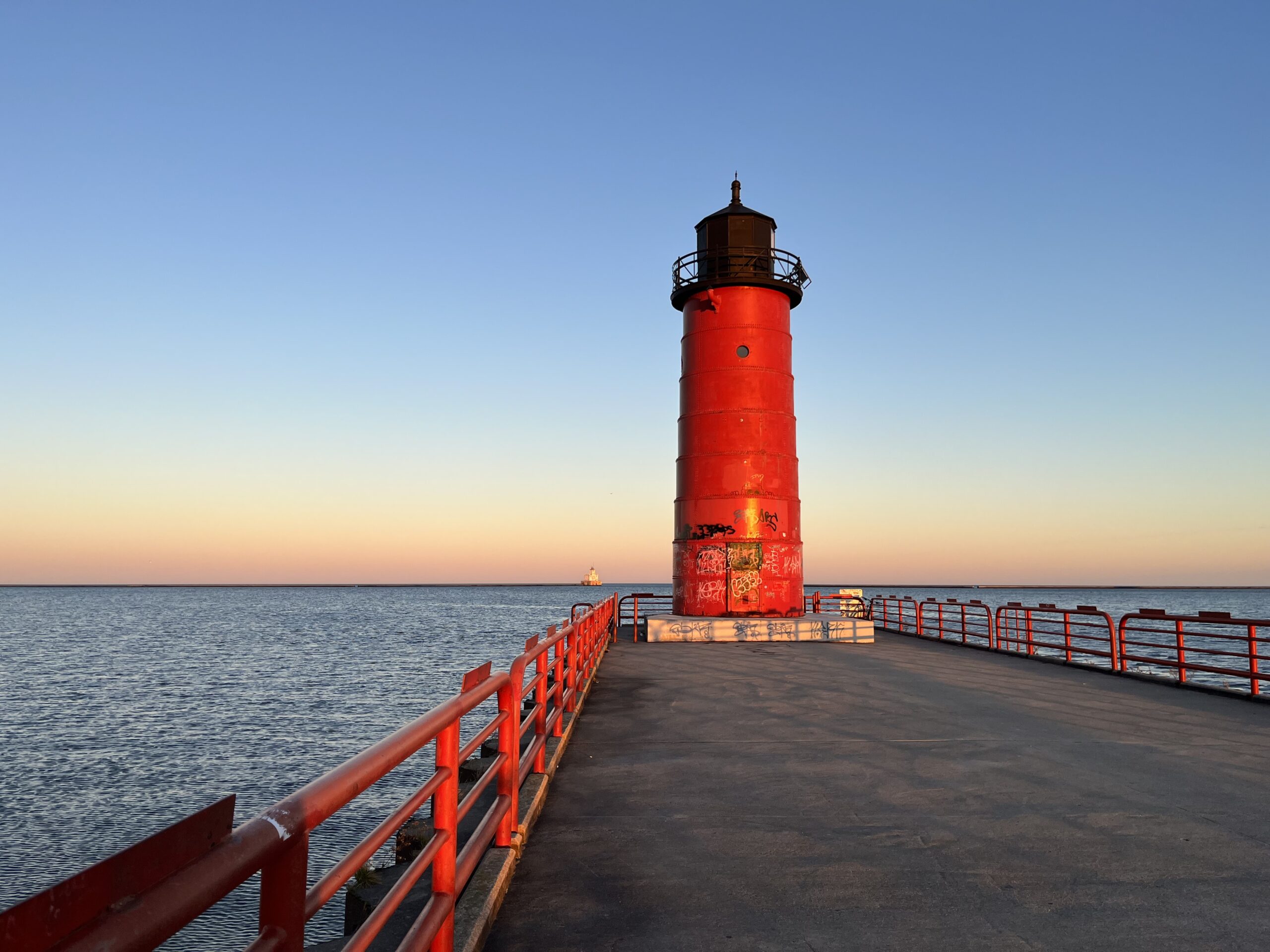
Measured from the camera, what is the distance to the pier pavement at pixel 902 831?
14.0ft

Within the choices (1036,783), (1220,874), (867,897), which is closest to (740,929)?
(867,897)

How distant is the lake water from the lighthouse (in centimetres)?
817

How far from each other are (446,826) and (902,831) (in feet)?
12.2

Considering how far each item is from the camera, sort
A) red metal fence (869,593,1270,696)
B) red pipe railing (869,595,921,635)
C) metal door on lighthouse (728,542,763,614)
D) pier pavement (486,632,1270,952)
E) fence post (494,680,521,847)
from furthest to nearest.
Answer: red pipe railing (869,595,921,635)
metal door on lighthouse (728,542,763,614)
red metal fence (869,593,1270,696)
fence post (494,680,521,847)
pier pavement (486,632,1270,952)

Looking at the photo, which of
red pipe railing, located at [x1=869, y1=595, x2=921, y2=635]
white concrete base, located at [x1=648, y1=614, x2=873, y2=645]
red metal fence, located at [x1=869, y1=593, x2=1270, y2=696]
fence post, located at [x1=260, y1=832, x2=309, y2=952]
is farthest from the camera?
red pipe railing, located at [x1=869, y1=595, x2=921, y2=635]

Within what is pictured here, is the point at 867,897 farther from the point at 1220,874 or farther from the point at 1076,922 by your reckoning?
the point at 1220,874

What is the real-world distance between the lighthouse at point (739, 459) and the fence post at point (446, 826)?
60.9 ft

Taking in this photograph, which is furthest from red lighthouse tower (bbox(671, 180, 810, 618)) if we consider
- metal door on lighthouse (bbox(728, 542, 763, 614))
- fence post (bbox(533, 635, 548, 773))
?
fence post (bbox(533, 635, 548, 773))

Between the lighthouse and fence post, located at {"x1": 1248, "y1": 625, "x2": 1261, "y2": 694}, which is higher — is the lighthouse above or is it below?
above

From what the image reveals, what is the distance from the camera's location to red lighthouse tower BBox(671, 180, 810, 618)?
21.9 metres

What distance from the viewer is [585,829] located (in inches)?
234

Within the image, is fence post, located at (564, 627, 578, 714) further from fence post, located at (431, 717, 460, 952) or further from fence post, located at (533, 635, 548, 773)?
fence post, located at (431, 717, 460, 952)

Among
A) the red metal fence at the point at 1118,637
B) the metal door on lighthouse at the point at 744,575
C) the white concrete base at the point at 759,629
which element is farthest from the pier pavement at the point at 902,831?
the metal door on lighthouse at the point at 744,575

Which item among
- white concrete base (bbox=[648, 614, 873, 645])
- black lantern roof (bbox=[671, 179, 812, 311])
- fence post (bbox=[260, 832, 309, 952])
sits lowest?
white concrete base (bbox=[648, 614, 873, 645])
